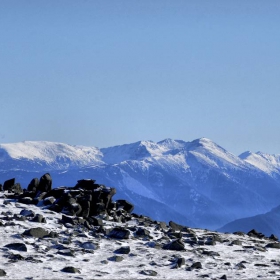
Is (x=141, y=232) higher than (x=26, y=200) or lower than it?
lower

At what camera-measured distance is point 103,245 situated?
39.3 metres

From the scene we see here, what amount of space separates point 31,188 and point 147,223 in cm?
1161

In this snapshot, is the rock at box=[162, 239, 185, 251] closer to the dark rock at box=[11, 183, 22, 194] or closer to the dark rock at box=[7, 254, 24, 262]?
the dark rock at box=[7, 254, 24, 262]

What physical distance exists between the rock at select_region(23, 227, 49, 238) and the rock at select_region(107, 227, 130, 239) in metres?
4.36

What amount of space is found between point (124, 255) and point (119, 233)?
15.3ft

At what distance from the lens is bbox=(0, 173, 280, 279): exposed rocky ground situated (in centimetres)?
3394

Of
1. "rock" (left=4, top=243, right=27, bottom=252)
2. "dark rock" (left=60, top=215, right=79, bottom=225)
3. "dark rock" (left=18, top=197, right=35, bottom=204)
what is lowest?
"rock" (left=4, top=243, right=27, bottom=252)

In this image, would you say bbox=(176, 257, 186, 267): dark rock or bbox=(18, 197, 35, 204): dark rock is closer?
bbox=(176, 257, 186, 267): dark rock

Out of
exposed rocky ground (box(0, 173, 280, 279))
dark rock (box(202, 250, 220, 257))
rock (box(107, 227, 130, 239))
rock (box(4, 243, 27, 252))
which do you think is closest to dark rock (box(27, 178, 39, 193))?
exposed rocky ground (box(0, 173, 280, 279))

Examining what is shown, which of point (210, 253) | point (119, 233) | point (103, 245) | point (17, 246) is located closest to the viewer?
point (17, 246)

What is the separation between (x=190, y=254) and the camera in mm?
39031

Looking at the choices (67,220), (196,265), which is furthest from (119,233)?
(196,265)

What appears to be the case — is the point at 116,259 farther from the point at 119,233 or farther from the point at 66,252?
the point at 119,233

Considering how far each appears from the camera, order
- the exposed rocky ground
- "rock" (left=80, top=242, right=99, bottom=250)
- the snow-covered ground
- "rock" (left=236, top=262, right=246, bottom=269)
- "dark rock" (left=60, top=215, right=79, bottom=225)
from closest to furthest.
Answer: the snow-covered ground < the exposed rocky ground < "rock" (left=236, top=262, right=246, bottom=269) < "rock" (left=80, top=242, right=99, bottom=250) < "dark rock" (left=60, top=215, right=79, bottom=225)
